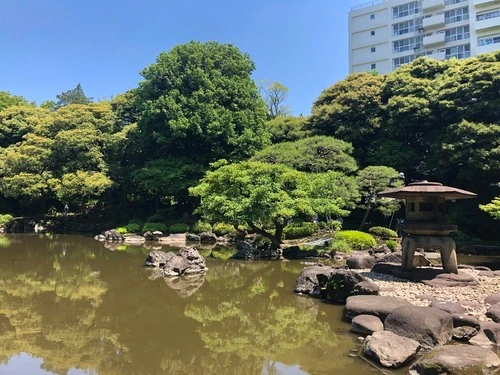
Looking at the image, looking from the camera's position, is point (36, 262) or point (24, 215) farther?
point (24, 215)

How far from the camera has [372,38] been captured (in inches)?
1897

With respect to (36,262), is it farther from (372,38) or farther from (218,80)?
(372,38)

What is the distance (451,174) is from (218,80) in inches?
602

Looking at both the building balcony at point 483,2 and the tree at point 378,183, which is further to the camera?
the building balcony at point 483,2

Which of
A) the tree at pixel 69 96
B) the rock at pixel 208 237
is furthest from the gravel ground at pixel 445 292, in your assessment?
the tree at pixel 69 96

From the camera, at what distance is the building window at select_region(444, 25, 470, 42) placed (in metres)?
42.3

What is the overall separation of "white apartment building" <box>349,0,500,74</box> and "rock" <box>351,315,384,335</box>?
137 ft

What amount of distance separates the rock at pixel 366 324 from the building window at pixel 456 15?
147 ft

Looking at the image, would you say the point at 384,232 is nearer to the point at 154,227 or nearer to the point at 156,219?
the point at 154,227

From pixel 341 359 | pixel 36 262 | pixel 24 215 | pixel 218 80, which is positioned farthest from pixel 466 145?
pixel 24 215

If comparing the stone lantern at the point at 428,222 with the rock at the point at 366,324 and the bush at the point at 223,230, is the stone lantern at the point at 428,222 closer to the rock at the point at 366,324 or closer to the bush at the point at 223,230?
the rock at the point at 366,324

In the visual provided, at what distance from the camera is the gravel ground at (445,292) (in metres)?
7.79

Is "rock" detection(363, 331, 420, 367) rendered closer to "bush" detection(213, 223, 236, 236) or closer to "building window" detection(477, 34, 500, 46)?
"bush" detection(213, 223, 236, 236)

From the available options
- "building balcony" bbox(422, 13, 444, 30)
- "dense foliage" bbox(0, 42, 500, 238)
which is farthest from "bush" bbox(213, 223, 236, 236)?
"building balcony" bbox(422, 13, 444, 30)
